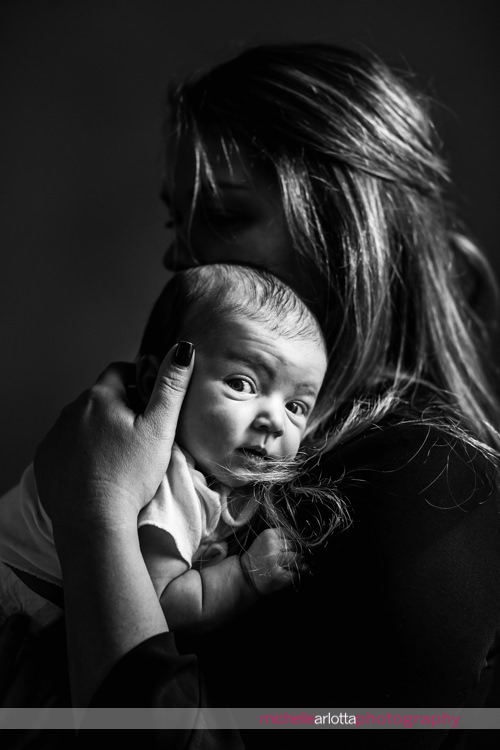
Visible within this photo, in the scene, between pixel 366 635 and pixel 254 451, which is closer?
pixel 366 635

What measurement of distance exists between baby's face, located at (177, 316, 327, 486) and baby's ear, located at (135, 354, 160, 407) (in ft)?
0.28

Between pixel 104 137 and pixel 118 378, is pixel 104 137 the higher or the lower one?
the higher one

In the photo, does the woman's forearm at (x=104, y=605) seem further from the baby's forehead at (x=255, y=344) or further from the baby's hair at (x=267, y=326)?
the baby's forehead at (x=255, y=344)

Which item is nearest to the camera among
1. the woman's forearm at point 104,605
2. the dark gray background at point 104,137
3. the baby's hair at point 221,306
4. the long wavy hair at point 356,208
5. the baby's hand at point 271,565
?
the woman's forearm at point 104,605

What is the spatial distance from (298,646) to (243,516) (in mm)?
201

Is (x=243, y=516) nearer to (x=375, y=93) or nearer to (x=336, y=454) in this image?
(x=336, y=454)

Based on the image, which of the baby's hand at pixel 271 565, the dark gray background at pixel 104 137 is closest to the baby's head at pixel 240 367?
the baby's hand at pixel 271 565

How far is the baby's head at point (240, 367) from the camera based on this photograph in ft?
3.09

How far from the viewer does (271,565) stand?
2.85 ft

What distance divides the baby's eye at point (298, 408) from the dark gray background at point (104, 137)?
1.15 meters

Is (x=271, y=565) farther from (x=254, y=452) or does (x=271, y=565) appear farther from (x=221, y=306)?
(x=221, y=306)

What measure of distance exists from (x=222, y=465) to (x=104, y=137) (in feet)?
4.97

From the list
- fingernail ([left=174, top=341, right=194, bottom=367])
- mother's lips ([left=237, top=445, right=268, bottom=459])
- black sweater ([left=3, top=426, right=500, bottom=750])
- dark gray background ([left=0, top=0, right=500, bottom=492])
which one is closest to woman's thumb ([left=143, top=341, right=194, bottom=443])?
fingernail ([left=174, top=341, right=194, bottom=367])

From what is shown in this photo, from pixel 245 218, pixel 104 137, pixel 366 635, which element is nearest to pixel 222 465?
pixel 366 635
